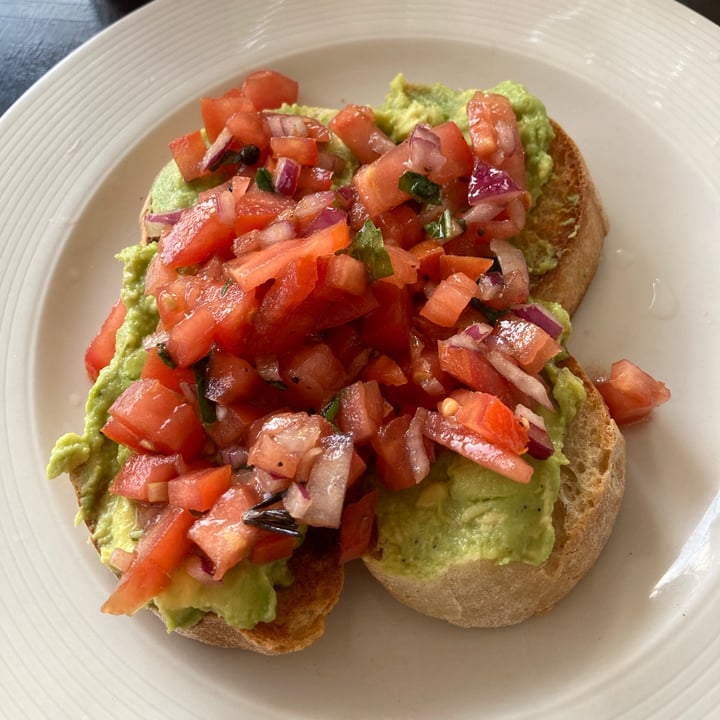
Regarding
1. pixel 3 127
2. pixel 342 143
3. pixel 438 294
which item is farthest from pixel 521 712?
pixel 3 127

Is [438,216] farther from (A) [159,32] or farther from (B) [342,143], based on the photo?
(A) [159,32]

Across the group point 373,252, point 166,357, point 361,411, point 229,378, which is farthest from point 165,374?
point 373,252

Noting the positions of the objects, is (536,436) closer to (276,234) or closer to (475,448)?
(475,448)

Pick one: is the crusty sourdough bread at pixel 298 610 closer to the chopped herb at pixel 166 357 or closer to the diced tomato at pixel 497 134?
the chopped herb at pixel 166 357

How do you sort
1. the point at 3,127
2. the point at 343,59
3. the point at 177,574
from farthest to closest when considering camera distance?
the point at 343,59
the point at 3,127
the point at 177,574

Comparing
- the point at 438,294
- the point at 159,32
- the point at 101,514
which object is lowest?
the point at 101,514

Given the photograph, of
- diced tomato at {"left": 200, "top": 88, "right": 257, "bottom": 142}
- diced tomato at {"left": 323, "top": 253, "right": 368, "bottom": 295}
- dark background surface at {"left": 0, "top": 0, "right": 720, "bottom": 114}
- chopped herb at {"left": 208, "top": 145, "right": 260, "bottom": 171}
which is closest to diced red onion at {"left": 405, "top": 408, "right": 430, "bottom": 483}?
diced tomato at {"left": 323, "top": 253, "right": 368, "bottom": 295}

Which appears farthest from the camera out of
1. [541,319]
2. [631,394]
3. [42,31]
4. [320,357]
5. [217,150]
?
[42,31]
